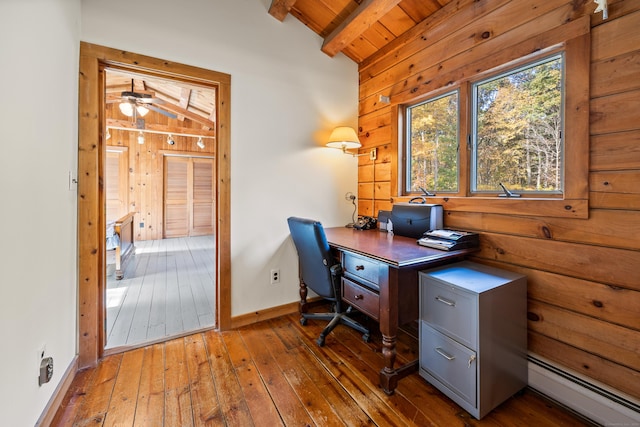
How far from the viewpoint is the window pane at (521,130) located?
5.25ft

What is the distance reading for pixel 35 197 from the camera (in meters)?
1.23

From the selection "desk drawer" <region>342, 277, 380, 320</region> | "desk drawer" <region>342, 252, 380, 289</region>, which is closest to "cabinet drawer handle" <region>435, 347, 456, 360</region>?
"desk drawer" <region>342, 277, 380, 320</region>

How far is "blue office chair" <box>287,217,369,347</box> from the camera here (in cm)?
192

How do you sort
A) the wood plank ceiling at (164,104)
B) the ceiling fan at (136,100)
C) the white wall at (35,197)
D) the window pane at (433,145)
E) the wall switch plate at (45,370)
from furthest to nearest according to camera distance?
the wood plank ceiling at (164,104) → the ceiling fan at (136,100) → the window pane at (433,145) → the wall switch plate at (45,370) → the white wall at (35,197)

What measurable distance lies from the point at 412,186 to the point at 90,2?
9.12ft

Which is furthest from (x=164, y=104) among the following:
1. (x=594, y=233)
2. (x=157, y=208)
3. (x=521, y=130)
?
(x=594, y=233)

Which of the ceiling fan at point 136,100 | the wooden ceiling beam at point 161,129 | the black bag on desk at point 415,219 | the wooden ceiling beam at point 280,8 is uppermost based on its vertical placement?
the wooden ceiling beam at point 161,129

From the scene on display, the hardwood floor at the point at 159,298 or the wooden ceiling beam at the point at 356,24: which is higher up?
the wooden ceiling beam at the point at 356,24

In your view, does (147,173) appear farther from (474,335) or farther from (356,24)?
(474,335)

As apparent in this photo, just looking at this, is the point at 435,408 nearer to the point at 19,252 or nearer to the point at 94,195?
the point at 19,252

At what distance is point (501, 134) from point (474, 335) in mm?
1356

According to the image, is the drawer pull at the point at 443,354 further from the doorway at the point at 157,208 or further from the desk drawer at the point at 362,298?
the doorway at the point at 157,208

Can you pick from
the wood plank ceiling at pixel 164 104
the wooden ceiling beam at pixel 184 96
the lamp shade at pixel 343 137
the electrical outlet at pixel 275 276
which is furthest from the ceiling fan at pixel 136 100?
the electrical outlet at pixel 275 276

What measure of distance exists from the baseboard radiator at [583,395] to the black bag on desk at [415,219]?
994mm
